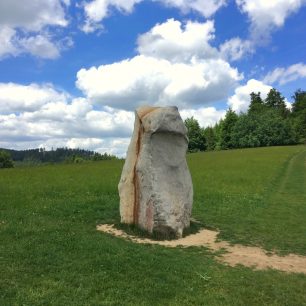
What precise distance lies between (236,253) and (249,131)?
113m

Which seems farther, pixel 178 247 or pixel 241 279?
pixel 178 247

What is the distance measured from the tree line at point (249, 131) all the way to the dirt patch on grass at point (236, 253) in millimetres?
98603

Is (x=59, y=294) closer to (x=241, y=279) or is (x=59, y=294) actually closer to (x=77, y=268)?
(x=77, y=268)

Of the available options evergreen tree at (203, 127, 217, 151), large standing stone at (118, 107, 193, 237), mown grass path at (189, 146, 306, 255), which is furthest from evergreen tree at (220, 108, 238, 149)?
large standing stone at (118, 107, 193, 237)

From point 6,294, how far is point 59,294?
1.12 meters

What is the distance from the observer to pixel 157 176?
16062 millimetres

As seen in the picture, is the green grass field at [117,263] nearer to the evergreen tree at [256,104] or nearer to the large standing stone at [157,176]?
the large standing stone at [157,176]

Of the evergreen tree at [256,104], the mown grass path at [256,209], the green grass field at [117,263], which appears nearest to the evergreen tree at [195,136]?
the evergreen tree at [256,104]

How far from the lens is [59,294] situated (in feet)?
31.6

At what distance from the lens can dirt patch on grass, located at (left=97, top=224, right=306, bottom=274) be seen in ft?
43.5

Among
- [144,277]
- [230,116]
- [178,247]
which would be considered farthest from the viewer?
[230,116]

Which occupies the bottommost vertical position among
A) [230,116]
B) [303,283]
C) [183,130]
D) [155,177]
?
[303,283]

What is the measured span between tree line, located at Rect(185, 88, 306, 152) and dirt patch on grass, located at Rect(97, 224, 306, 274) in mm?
98603

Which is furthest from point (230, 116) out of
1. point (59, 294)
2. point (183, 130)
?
point (59, 294)
